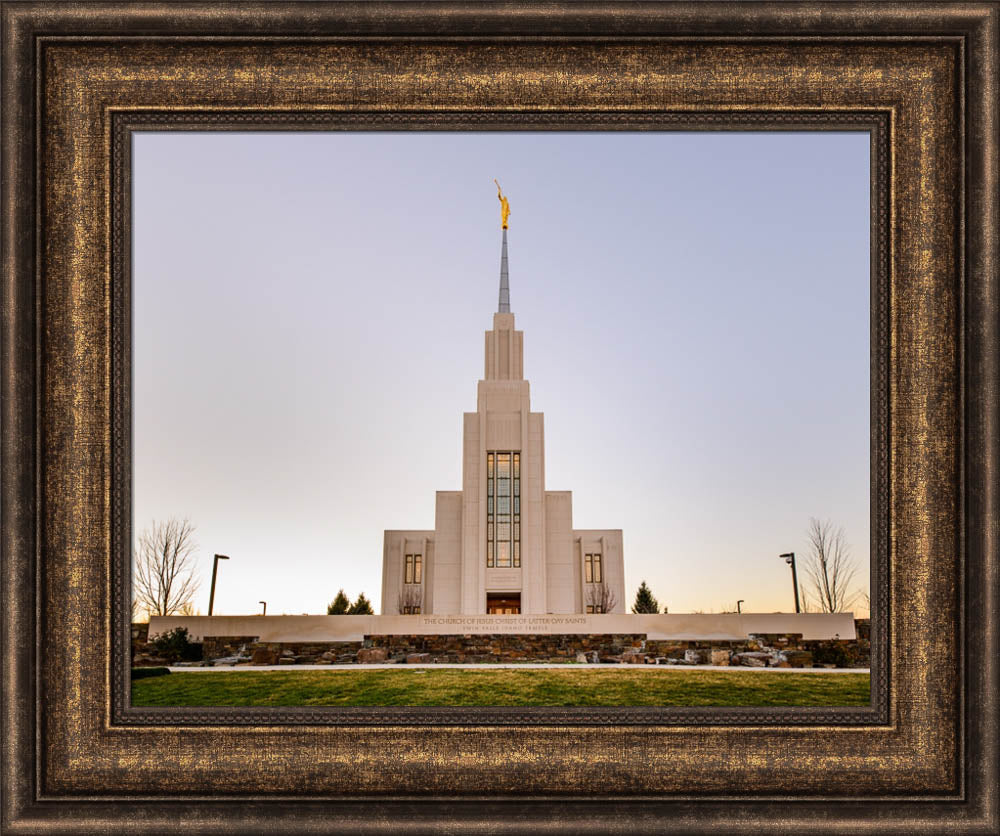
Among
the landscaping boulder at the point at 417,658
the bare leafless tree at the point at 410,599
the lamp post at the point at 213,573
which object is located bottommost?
the bare leafless tree at the point at 410,599

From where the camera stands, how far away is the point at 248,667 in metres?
9.33

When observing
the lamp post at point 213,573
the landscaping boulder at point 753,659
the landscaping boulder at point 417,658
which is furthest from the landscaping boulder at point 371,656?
the landscaping boulder at point 753,659

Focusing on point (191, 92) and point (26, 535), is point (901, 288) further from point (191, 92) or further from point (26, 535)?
point (26, 535)

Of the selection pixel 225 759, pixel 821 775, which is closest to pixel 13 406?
pixel 225 759

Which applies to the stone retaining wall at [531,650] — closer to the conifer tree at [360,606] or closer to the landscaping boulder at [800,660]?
the landscaping boulder at [800,660]

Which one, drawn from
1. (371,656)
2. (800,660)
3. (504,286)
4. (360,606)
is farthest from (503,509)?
(800,660)

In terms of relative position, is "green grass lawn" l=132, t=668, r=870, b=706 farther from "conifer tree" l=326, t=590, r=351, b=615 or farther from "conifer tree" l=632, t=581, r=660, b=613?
"conifer tree" l=632, t=581, r=660, b=613

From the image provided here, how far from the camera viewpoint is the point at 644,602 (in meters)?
23.5

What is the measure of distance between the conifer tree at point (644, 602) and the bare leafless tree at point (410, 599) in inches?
286

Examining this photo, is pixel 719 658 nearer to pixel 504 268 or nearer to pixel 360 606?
pixel 360 606

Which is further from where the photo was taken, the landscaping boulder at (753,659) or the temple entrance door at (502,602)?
the temple entrance door at (502,602)

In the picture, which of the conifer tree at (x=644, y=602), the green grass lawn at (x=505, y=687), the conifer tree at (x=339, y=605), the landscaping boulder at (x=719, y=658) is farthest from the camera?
the conifer tree at (x=644, y=602)

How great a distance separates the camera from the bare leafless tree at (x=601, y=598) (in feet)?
89.4

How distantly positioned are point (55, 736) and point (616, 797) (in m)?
2.94
